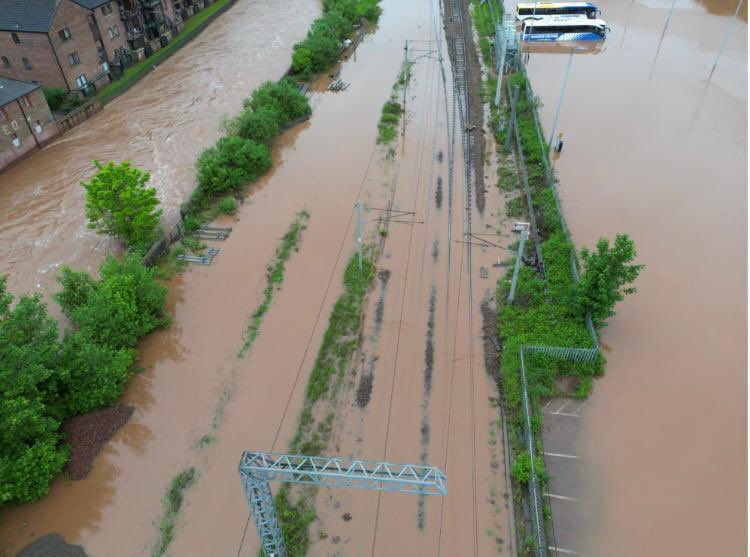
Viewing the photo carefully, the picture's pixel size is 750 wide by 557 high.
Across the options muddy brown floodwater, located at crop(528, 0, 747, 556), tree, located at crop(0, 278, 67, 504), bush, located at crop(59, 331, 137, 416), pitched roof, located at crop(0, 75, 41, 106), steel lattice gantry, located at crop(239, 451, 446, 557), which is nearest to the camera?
steel lattice gantry, located at crop(239, 451, 446, 557)

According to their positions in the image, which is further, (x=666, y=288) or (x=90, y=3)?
(x=90, y=3)

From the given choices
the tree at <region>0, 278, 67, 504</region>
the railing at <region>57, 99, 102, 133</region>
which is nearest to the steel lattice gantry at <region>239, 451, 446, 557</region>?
the tree at <region>0, 278, 67, 504</region>

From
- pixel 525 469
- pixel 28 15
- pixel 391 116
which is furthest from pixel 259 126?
pixel 525 469

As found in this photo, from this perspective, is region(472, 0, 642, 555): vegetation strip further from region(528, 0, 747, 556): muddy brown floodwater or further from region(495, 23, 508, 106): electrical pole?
region(495, 23, 508, 106): electrical pole

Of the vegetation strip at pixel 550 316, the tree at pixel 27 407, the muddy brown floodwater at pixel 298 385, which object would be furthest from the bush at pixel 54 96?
the vegetation strip at pixel 550 316

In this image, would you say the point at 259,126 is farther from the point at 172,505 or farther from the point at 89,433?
the point at 172,505

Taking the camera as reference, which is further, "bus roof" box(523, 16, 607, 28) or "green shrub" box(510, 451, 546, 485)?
"bus roof" box(523, 16, 607, 28)

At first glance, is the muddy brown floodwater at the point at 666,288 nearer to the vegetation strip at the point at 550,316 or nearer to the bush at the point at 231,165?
the vegetation strip at the point at 550,316
